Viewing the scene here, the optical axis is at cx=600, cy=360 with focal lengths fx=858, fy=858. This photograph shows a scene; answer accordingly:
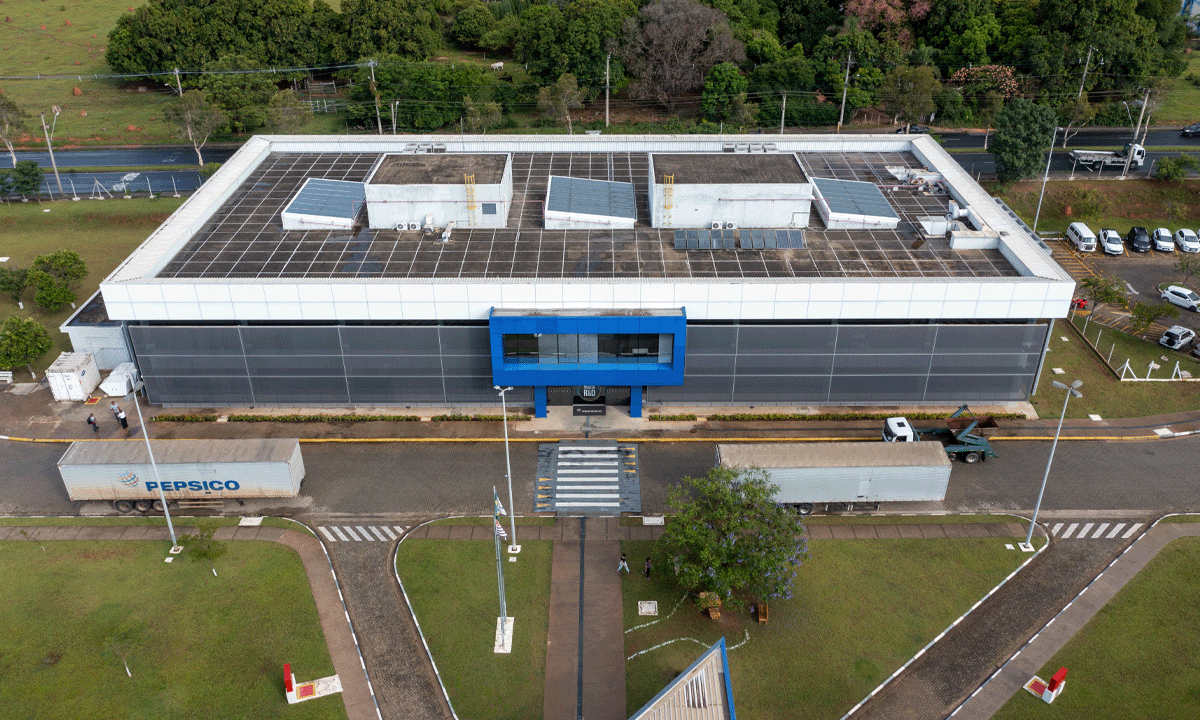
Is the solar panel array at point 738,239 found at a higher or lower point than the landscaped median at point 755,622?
higher

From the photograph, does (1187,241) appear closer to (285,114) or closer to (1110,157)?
(1110,157)

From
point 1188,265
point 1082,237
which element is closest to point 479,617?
point 1188,265

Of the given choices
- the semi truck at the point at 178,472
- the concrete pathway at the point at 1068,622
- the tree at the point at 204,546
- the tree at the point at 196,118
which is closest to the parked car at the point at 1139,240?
the concrete pathway at the point at 1068,622

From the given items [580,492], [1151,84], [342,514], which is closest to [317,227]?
[342,514]

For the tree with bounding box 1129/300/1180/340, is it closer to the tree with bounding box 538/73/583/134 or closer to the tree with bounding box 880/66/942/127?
the tree with bounding box 880/66/942/127

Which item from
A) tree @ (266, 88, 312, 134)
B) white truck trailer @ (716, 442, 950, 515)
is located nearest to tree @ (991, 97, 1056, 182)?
white truck trailer @ (716, 442, 950, 515)

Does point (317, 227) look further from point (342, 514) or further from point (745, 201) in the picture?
point (745, 201)

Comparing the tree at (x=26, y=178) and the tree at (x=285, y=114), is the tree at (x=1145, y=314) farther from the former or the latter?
the tree at (x=26, y=178)
